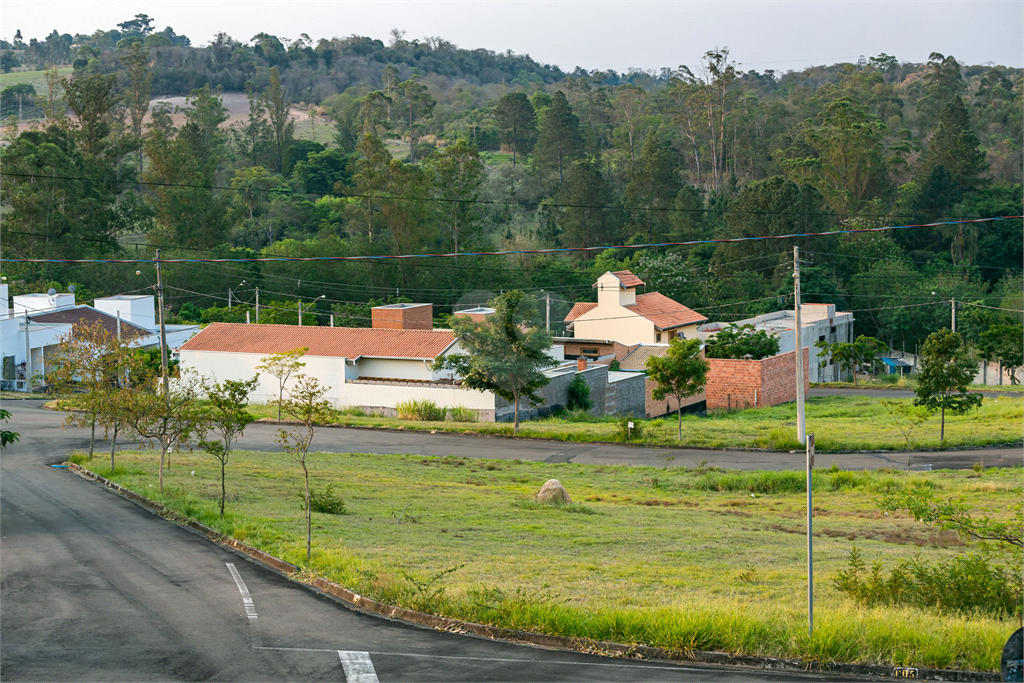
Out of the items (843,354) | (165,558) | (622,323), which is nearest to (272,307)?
(622,323)

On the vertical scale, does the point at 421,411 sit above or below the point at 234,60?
below

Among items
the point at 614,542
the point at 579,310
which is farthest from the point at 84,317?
the point at 614,542

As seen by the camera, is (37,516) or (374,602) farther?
(37,516)

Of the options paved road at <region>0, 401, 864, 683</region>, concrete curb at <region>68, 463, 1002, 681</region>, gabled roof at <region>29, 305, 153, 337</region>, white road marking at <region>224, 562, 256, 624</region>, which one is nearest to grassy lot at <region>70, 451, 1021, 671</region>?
concrete curb at <region>68, 463, 1002, 681</region>

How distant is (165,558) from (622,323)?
4338 cm

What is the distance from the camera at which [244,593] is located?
12922 mm

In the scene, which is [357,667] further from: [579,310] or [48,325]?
[579,310]

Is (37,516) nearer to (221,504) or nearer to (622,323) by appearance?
(221,504)

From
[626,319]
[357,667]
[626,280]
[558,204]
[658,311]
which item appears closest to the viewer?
[357,667]

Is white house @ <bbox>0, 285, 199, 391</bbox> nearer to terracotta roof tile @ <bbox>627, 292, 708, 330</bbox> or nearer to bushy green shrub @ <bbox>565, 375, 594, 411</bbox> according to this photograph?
bushy green shrub @ <bbox>565, 375, 594, 411</bbox>

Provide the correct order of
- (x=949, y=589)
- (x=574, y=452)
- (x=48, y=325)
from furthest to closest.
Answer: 1. (x=48, y=325)
2. (x=574, y=452)
3. (x=949, y=589)

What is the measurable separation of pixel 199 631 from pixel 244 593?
1.71 metres

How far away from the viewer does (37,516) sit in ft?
61.1

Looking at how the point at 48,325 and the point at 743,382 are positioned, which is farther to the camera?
the point at 48,325
